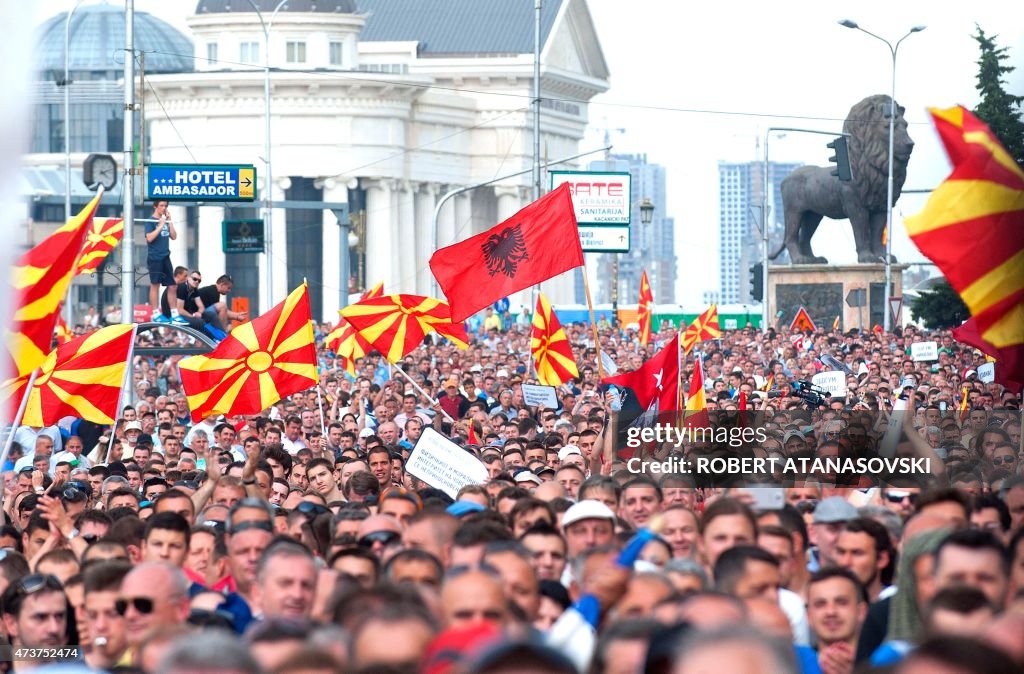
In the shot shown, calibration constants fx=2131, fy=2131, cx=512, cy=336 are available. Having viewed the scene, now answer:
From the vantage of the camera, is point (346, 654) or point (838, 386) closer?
point (346, 654)

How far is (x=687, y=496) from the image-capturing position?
1130 cm

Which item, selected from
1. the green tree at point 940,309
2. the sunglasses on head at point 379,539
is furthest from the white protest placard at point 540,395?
the green tree at point 940,309

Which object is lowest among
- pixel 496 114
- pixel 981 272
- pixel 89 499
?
pixel 89 499

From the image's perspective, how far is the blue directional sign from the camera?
1083 inches

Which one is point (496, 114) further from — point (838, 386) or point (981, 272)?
point (981, 272)

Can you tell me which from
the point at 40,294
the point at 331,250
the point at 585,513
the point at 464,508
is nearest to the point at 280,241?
the point at 331,250

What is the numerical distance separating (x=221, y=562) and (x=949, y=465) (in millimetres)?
4863

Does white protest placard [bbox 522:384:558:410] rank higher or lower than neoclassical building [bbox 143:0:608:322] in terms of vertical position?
lower

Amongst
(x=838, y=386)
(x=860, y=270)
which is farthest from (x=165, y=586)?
(x=860, y=270)

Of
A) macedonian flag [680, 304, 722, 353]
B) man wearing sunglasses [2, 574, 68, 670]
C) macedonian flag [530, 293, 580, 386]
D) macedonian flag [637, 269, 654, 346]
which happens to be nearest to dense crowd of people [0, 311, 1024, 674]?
man wearing sunglasses [2, 574, 68, 670]

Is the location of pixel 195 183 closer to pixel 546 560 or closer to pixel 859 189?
pixel 546 560

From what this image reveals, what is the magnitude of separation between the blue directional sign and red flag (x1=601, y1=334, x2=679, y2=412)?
1176cm

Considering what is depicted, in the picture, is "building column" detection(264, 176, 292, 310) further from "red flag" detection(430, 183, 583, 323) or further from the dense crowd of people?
the dense crowd of people

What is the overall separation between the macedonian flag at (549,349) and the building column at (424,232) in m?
59.4
